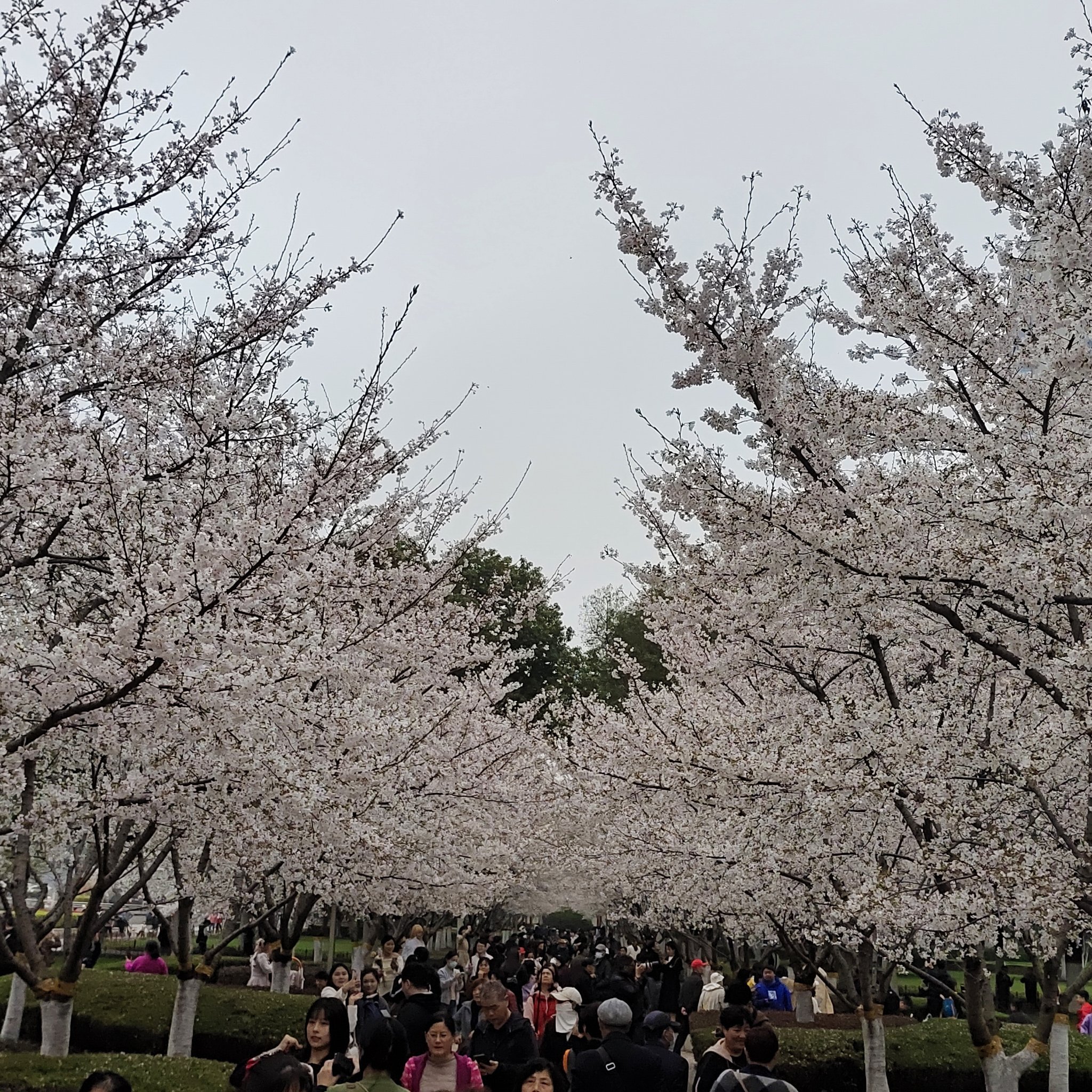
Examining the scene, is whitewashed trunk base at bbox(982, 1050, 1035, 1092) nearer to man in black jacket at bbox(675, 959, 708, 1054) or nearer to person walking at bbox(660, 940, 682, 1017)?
man in black jacket at bbox(675, 959, 708, 1054)

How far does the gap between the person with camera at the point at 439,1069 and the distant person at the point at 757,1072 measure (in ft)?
4.90

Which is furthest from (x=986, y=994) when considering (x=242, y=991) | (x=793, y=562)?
(x=242, y=991)

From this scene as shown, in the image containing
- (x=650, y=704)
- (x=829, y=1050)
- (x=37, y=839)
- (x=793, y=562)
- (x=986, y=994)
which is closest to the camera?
(x=793, y=562)

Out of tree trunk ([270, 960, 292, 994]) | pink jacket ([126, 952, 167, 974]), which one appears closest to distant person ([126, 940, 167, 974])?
pink jacket ([126, 952, 167, 974])

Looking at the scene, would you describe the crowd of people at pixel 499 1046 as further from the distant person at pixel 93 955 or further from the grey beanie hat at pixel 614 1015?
the distant person at pixel 93 955

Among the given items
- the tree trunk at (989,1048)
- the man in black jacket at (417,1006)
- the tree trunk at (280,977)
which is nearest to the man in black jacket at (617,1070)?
the man in black jacket at (417,1006)

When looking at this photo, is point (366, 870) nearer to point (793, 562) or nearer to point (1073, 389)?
point (793, 562)

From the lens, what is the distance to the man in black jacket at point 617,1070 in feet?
18.0

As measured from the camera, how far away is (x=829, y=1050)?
12742 mm

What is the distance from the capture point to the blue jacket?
53.9ft

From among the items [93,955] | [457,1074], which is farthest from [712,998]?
[93,955]

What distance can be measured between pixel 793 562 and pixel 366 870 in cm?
661

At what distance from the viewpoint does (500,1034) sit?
21.4 feet

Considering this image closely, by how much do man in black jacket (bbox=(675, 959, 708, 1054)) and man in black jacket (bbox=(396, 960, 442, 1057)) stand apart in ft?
15.0
